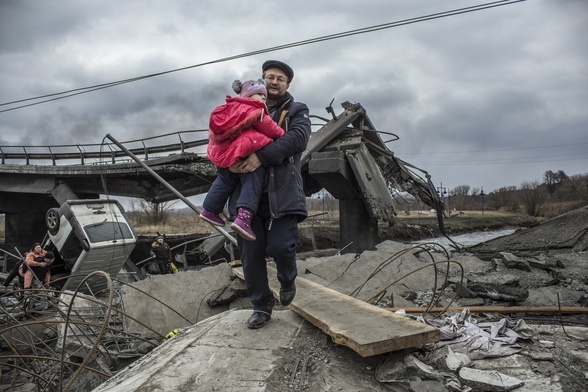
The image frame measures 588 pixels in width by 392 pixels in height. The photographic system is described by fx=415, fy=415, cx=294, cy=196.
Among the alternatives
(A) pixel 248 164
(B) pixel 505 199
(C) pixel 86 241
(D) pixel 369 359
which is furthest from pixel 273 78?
(B) pixel 505 199

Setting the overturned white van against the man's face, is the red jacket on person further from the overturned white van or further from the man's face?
the overturned white van

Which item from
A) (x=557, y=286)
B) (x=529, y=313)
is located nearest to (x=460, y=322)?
(x=529, y=313)

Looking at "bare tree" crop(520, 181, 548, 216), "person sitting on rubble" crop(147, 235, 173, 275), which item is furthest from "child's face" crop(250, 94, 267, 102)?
"bare tree" crop(520, 181, 548, 216)

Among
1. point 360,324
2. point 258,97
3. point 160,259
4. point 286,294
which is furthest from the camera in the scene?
point 160,259

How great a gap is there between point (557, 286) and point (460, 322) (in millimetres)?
4029

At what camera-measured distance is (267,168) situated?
9.70 ft

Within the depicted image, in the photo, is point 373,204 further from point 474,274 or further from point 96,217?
point 96,217

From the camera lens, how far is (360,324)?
2615 millimetres

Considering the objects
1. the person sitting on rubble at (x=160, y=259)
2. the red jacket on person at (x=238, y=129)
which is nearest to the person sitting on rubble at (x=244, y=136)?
the red jacket on person at (x=238, y=129)

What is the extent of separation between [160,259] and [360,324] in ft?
44.7

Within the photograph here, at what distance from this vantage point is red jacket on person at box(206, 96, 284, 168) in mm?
2770

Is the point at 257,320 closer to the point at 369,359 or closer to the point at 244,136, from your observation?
the point at 369,359

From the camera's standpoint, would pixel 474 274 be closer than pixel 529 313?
No

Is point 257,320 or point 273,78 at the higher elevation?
point 273,78
